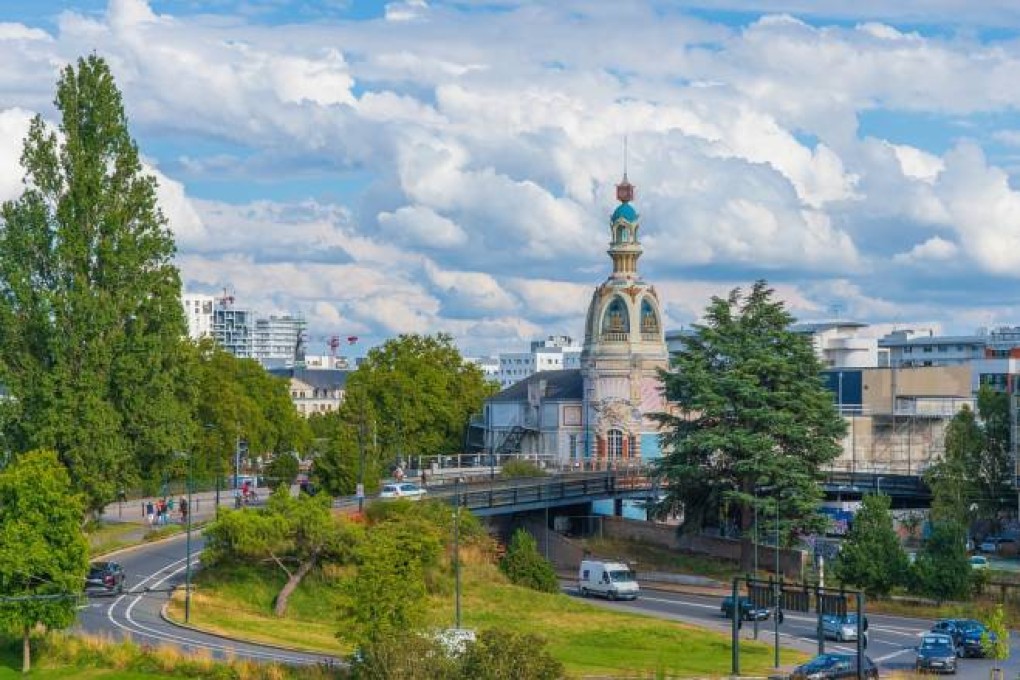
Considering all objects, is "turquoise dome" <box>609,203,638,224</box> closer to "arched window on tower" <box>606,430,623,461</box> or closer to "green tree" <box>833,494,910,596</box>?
"arched window on tower" <box>606,430,623,461</box>

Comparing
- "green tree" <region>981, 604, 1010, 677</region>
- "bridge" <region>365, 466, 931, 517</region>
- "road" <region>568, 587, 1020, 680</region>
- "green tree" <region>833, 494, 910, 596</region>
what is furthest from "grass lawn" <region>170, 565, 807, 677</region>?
"bridge" <region>365, 466, 931, 517</region>

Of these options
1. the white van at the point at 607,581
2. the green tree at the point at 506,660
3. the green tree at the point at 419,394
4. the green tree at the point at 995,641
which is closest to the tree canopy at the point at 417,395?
the green tree at the point at 419,394

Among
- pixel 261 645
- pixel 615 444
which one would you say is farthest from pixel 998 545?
pixel 261 645

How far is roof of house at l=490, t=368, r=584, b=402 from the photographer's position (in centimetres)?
13212

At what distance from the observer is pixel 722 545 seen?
9450cm

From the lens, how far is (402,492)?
9512cm

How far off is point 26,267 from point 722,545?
131ft

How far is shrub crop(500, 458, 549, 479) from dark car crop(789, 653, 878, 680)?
58178 mm

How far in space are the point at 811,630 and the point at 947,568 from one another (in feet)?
28.8

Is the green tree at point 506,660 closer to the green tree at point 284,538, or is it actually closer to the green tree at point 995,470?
the green tree at point 284,538

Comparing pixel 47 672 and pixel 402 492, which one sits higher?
pixel 402 492

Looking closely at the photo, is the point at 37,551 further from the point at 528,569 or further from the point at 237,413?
the point at 237,413

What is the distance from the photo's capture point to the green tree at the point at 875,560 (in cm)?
7938

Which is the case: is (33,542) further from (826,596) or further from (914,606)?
(914,606)
